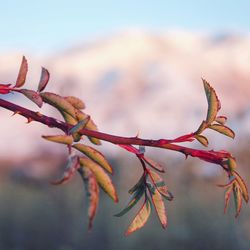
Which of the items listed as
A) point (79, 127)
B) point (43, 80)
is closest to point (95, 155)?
point (79, 127)

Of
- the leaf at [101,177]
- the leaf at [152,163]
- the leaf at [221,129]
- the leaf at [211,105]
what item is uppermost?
the leaf at [211,105]

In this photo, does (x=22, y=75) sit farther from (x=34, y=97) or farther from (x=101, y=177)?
(x=101, y=177)

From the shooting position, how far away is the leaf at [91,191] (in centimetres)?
45

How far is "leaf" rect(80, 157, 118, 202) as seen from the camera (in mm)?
501

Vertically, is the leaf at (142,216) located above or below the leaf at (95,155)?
below

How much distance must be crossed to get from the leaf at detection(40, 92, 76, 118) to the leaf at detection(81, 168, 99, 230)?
14 cm

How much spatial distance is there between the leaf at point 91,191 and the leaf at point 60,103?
0.14 metres

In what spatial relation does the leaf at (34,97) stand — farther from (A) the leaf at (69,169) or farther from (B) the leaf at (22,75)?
(A) the leaf at (69,169)

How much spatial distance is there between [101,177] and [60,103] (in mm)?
143

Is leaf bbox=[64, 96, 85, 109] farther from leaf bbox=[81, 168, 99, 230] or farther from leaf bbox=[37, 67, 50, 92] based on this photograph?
leaf bbox=[81, 168, 99, 230]

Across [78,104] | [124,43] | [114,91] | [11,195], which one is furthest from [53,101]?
[124,43]

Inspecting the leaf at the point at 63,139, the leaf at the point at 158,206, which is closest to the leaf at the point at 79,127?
the leaf at the point at 63,139

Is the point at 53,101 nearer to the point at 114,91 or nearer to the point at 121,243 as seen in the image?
the point at 121,243

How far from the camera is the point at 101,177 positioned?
0.50 m
